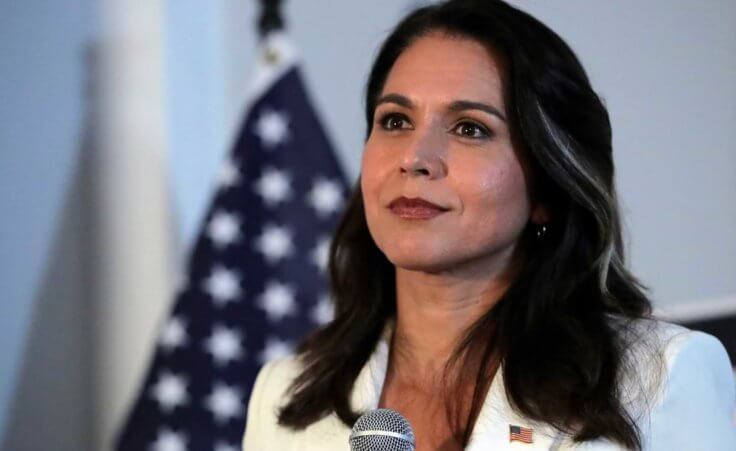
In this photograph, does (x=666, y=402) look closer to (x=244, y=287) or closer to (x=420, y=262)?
(x=420, y=262)

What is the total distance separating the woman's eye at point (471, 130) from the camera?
5.64ft

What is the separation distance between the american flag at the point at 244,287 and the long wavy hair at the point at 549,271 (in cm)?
100

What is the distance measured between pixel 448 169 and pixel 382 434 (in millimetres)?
538

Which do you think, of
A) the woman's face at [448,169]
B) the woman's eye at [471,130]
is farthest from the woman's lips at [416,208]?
the woman's eye at [471,130]

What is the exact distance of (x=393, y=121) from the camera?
182 centimetres

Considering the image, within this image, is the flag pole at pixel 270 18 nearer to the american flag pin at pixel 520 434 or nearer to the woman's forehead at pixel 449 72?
the woman's forehead at pixel 449 72

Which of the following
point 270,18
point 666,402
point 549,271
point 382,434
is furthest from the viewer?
point 270,18

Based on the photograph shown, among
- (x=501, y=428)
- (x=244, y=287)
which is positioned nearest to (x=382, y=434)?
(x=501, y=428)

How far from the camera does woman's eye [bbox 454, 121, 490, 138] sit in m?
1.72

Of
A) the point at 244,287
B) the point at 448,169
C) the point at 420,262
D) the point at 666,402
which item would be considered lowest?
the point at 244,287

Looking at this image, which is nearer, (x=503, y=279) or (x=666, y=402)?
(x=666, y=402)

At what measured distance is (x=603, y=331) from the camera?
1682 millimetres

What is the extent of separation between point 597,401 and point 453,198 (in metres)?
0.38

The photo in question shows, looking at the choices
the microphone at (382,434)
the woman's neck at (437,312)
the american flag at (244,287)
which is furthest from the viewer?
the american flag at (244,287)
